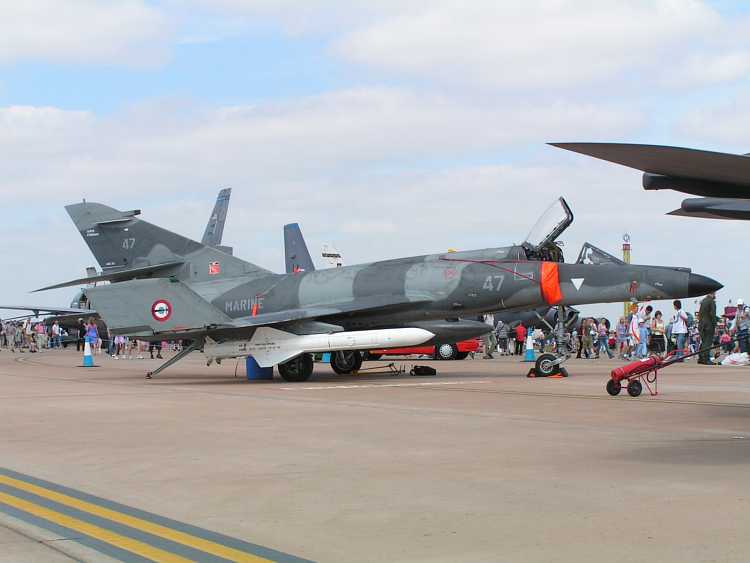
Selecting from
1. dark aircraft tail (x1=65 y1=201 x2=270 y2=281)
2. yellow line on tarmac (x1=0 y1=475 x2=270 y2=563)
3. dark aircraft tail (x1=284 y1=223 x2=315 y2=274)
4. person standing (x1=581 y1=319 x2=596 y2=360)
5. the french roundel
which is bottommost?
yellow line on tarmac (x1=0 y1=475 x2=270 y2=563)

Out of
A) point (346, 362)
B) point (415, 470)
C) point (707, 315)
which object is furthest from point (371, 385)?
point (415, 470)

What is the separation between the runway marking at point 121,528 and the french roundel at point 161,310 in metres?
12.1

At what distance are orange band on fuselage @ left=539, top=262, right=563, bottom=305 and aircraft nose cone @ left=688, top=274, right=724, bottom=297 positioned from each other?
2446mm

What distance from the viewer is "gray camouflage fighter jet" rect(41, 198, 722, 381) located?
1808 centimetres

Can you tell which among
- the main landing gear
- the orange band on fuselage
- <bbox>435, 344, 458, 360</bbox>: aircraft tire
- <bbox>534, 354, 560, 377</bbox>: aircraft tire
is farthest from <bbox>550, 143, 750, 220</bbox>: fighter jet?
<bbox>435, 344, 458, 360</bbox>: aircraft tire

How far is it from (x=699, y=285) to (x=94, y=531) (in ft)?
48.6

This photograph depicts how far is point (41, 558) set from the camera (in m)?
4.58

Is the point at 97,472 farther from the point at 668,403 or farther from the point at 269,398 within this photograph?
the point at 668,403

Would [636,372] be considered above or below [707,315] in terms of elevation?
below

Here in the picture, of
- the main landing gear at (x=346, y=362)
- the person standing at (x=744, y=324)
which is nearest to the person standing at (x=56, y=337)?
the main landing gear at (x=346, y=362)

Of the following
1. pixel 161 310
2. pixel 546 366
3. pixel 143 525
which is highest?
pixel 161 310

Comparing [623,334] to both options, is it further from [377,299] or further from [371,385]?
[371,385]

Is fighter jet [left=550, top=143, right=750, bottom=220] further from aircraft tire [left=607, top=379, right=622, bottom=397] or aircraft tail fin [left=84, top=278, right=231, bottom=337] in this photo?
aircraft tail fin [left=84, top=278, right=231, bottom=337]

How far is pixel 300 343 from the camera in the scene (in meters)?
18.2
